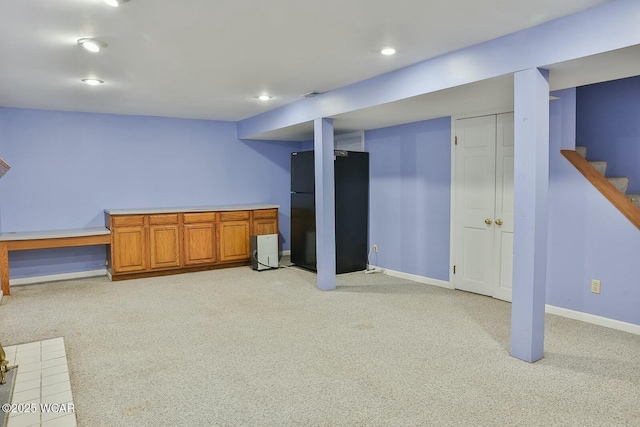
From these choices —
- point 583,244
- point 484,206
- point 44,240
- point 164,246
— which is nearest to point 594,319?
point 583,244

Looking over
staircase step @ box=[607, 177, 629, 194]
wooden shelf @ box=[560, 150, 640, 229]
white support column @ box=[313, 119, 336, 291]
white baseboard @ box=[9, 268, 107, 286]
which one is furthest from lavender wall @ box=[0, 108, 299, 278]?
Answer: staircase step @ box=[607, 177, 629, 194]

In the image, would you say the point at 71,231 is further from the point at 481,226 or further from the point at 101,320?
the point at 481,226

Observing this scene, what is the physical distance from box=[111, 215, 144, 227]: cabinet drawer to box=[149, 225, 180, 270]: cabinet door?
0.17m

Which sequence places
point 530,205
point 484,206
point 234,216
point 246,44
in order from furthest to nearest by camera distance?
point 234,216 < point 484,206 < point 246,44 < point 530,205

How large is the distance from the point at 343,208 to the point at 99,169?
3363mm

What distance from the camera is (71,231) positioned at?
5289 mm

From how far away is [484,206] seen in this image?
4496 millimetres

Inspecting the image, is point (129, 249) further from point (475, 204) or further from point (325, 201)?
point (475, 204)

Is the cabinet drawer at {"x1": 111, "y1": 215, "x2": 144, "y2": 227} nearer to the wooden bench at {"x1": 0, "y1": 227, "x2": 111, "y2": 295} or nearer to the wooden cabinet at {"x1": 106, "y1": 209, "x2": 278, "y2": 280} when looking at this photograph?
the wooden cabinet at {"x1": 106, "y1": 209, "x2": 278, "y2": 280}

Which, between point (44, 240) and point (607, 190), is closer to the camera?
point (607, 190)

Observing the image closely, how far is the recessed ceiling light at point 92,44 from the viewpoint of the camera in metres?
2.87

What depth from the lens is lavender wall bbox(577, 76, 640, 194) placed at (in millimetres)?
4113

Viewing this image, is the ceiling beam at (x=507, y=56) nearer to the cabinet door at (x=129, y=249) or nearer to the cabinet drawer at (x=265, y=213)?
the cabinet drawer at (x=265, y=213)

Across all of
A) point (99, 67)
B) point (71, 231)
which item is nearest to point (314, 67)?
point (99, 67)
